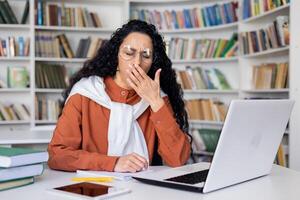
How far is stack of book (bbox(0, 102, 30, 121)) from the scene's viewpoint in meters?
4.39

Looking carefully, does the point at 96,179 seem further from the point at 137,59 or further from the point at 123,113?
the point at 137,59

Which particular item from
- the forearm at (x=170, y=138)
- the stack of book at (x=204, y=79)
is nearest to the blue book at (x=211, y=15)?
the stack of book at (x=204, y=79)

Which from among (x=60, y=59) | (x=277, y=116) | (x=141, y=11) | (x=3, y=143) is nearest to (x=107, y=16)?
(x=141, y=11)

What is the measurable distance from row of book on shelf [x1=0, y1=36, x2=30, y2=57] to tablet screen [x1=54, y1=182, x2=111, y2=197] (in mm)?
3468

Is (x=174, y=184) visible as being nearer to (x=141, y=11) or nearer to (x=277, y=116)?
(x=277, y=116)

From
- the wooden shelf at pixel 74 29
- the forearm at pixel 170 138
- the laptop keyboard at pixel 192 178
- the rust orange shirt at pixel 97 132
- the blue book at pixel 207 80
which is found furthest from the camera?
the blue book at pixel 207 80

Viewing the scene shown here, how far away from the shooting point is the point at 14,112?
4.45 m

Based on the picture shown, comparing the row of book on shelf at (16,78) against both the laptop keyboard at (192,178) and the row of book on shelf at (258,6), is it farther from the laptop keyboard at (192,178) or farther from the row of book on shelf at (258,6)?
the laptop keyboard at (192,178)

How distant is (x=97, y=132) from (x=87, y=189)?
62cm

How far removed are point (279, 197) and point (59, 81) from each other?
364 cm

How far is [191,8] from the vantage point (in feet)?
15.6

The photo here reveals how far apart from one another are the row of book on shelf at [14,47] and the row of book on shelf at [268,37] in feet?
7.23

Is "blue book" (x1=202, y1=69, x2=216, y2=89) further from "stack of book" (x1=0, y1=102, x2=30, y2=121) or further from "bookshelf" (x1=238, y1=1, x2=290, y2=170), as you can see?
"stack of book" (x1=0, y1=102, x2=30, y2=121)

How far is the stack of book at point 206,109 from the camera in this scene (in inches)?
173
